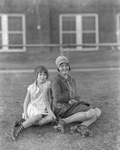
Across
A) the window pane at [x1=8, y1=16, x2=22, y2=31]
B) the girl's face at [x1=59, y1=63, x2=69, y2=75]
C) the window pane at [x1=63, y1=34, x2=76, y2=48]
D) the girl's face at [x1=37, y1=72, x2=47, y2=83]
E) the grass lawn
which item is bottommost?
the grass lawn

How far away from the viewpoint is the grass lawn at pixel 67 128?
3180 millimetres

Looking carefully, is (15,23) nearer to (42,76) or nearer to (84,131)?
(42,76)

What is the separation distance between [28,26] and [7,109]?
8705 mm

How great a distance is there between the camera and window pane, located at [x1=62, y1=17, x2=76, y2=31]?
13.2m

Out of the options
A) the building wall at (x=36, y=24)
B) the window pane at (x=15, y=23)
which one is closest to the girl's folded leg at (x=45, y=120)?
the building wall at (x=36, y=24)

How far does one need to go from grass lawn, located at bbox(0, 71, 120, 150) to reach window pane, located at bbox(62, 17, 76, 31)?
8.07 metres

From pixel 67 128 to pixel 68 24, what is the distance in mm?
10182

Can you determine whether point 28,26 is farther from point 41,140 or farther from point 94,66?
point 41,140

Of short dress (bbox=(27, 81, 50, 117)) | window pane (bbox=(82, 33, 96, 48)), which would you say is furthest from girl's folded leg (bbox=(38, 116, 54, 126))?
window pane (bbox=(82, 33, 96, 48))

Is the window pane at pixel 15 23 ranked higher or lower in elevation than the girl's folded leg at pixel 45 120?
Result: higher

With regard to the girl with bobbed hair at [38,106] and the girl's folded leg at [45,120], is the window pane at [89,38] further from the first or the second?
the girl's folded leg at [45,120]

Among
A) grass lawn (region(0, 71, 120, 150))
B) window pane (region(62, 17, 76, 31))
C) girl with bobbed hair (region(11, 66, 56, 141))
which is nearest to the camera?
grass lawn (region(0, 71, 120, 150))

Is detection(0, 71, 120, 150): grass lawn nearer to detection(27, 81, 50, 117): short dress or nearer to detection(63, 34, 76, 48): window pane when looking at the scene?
detection(27, 81, 50, 117): short dress

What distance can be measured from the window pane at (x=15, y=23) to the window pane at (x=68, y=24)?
6.84 ft
